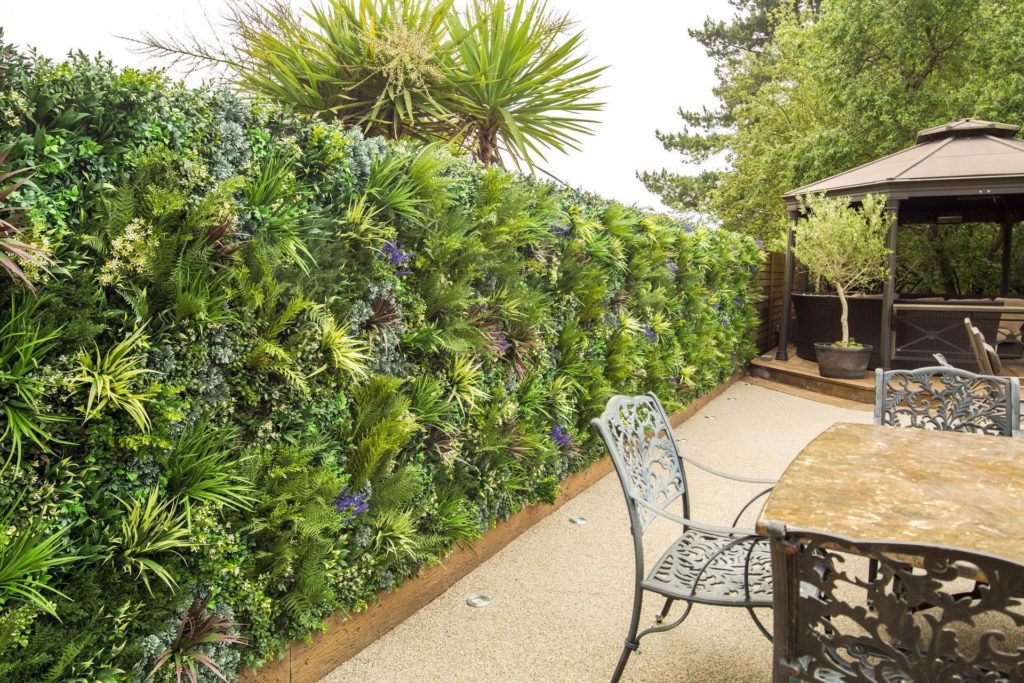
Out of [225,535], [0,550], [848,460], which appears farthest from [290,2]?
[848,460]

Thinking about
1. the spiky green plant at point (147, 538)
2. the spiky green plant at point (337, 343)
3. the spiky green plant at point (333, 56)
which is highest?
the spiky green plant at point (333, 56)

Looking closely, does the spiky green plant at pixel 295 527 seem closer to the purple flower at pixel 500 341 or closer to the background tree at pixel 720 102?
the purple flower at pixel 500 341

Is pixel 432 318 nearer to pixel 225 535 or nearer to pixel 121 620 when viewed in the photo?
pixel 225 535

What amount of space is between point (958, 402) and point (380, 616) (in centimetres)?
298

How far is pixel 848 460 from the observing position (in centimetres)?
241

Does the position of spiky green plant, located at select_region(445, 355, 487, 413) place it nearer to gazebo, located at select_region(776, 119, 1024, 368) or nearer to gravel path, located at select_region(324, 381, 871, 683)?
gravel path, located at select_region(324, 381, 871, 683)

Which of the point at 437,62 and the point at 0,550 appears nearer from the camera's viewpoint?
the point at 0,550

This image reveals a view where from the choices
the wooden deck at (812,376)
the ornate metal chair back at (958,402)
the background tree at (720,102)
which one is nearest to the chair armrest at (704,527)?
the ornate metal chair back at (958,402)

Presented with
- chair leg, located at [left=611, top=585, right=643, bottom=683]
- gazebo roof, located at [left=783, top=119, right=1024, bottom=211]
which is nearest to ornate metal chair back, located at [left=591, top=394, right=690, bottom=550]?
chair leg, located at [left=611, top=585, right=643, bottom=683]

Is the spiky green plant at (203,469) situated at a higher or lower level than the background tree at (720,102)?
lower

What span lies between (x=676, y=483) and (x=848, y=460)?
713 millimetres

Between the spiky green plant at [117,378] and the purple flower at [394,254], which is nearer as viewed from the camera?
the spiky green plant at [117,378]

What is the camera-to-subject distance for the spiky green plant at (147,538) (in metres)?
1.67

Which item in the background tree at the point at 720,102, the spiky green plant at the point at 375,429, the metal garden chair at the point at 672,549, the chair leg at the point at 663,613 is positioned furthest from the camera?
the background tree at the point at 720,102
